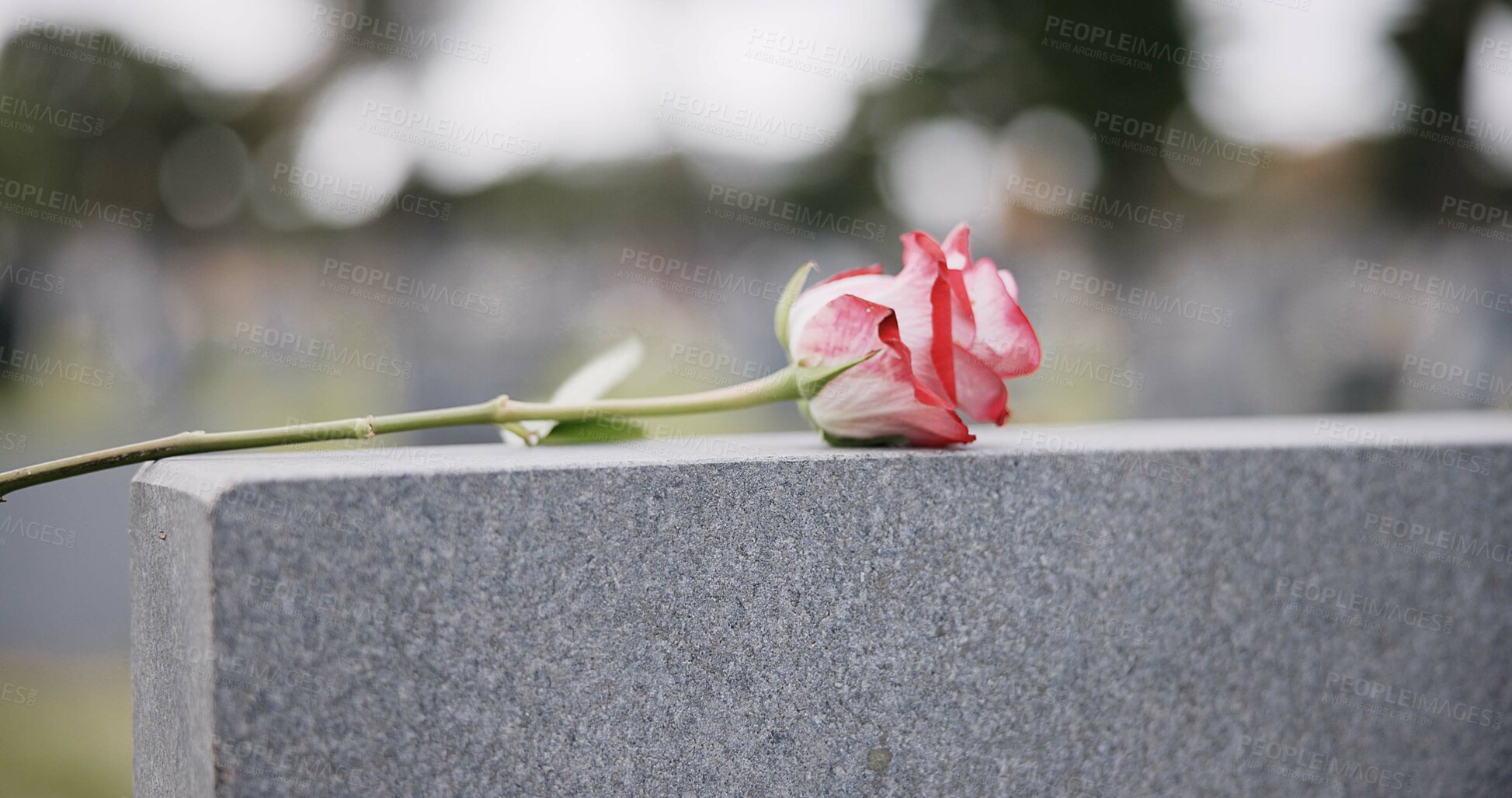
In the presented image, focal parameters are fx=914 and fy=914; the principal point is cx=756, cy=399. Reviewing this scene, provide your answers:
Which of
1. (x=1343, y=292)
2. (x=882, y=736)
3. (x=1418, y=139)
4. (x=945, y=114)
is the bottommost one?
(x=882, y=736)

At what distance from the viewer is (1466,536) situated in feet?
4.57

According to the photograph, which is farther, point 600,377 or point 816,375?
point 600,377

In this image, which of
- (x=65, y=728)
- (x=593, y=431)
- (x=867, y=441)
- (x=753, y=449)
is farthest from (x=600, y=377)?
(x=65, y=728)

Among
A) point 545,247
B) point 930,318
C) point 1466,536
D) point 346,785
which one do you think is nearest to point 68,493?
point 346,785

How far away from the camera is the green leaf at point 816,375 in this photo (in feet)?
→ 3.25

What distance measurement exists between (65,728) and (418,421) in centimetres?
303

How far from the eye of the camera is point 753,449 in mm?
1118

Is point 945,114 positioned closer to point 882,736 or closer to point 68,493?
point 68,493

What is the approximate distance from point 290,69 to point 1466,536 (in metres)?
11.9

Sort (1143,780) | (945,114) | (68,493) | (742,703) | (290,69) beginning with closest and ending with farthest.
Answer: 1. (742,703)
2. (1143,780)
3. (68,493)
4. (290,69)
5. (945,114)

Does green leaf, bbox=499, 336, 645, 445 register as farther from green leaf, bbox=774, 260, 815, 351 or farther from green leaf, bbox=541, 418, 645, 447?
green leaf, bbox=774, 260, 815, 351

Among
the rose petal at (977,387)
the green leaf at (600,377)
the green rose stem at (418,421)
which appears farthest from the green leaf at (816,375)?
the green leaf at (600,377)

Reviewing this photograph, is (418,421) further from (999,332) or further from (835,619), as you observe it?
(999,332)

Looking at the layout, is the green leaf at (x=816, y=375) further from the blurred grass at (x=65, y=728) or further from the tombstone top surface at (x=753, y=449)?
the blurred grass at (x=65, y=728)
